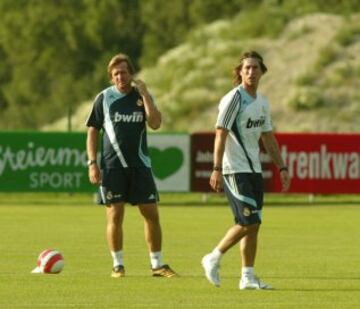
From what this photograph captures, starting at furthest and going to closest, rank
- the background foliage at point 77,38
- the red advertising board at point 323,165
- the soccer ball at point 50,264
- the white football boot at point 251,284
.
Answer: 1. the background foliage at point 77,38
2. the red advertising board at point 323,165
3. the soccer ball at point 50,264
4. the white football boot at point 251,284

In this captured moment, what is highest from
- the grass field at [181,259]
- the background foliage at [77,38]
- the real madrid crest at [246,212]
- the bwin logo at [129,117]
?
the background foliage at [77,38]

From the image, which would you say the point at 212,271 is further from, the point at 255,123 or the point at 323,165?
the point at 323,165

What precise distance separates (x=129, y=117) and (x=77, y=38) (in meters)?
69.4

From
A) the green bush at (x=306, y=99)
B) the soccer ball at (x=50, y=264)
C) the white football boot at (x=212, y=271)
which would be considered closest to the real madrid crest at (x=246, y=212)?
the white football boot at (x=212, y=271)

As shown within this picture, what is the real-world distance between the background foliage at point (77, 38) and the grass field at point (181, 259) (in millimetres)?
49044

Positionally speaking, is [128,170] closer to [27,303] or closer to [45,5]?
[27,303]

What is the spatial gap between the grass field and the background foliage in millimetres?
49044

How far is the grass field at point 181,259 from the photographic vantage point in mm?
14031

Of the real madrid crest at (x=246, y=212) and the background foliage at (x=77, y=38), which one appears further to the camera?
the background foliage at (x=77, y=38)

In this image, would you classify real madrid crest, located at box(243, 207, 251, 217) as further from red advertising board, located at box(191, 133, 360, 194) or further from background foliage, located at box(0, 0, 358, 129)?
background foliage, located at box(0, 0, 358, 129)

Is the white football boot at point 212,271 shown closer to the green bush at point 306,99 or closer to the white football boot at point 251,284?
the white football boot at point 251,284

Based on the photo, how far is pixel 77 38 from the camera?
85.2m

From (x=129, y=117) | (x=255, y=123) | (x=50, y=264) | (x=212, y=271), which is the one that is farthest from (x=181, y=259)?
(x=255, y=123)

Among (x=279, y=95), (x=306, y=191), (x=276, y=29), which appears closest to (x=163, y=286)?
(x=306, y=191)
